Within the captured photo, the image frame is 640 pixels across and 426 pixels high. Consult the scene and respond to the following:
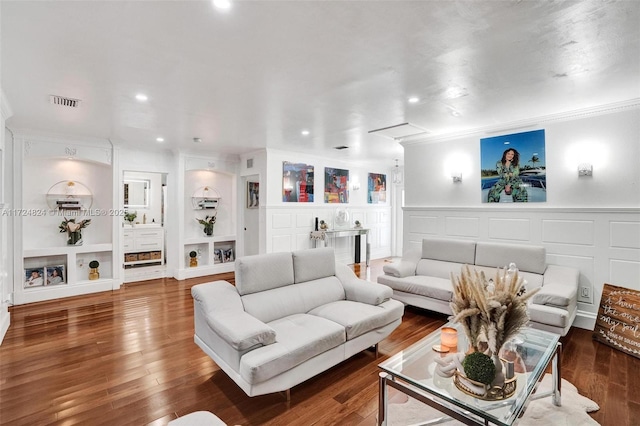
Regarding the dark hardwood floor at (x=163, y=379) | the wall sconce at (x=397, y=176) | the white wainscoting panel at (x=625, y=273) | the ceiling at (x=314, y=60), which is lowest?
the dark hardwood floor at (x=163, y=379)

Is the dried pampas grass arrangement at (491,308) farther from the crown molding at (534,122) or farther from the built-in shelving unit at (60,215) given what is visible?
the built-in shelving unit at (60,215)

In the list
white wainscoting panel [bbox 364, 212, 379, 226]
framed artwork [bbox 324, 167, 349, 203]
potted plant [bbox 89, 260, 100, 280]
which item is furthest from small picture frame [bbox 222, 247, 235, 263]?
white wainscoting panel [bbox 364, 212, 379, 226]

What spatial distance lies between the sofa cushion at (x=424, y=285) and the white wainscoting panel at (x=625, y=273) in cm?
174

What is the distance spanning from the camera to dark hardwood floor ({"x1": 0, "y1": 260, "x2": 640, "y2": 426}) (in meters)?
2.14

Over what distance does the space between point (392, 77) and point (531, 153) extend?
2595 millimetres

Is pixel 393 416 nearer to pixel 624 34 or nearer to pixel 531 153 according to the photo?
pixel 624 34

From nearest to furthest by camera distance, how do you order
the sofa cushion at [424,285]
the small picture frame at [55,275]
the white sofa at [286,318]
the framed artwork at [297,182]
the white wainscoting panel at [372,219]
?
the white sofa at [286,318], the sofa cushion at [424,285], the small picture frame at [55,275], the framed artwork at [297,182], the white wainscoting panel at [372,219]

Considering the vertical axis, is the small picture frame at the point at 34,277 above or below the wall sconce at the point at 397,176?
below

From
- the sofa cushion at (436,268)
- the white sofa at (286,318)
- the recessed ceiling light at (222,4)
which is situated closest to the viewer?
the recessed ceiling light at (222,4)

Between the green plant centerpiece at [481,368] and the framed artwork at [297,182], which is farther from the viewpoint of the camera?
the framed artwork at [297,182]

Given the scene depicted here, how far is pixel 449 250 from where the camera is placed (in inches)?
176

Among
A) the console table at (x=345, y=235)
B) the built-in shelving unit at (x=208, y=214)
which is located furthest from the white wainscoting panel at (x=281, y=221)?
the built-in shelving unit at (x=208, y=214)

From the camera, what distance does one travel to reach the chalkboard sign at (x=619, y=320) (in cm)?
300

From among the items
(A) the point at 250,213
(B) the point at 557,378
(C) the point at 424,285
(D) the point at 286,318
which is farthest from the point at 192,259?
(B) the point at 557,378
